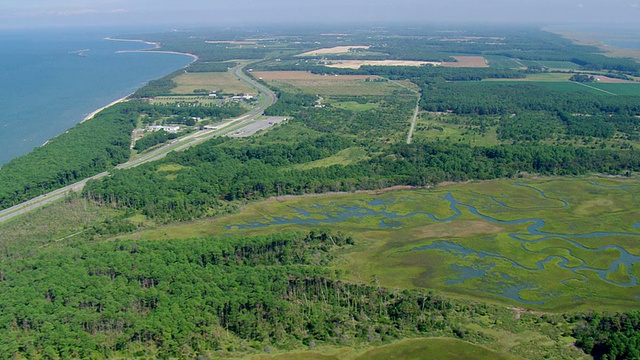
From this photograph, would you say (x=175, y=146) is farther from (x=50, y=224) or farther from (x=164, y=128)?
(x=50, y=224)

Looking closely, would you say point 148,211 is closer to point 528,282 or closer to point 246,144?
point 246,144

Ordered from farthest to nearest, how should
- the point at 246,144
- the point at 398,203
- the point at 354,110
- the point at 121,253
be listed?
1. the point at 354,110
2. the point at 246,144
3. the point at 398,203
4. the point at 121,253

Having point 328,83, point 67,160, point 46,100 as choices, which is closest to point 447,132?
point 328,83

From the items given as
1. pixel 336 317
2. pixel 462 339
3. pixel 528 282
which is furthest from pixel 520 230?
pixel 336 317

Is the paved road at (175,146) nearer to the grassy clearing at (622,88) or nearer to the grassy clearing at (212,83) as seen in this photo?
the grassy clearing at (212,83)

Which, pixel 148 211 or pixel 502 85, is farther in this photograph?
pixel 502 85

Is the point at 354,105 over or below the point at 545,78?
below

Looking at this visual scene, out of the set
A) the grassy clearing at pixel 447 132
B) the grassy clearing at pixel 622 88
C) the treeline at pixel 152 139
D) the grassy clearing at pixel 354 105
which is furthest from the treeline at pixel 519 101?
the treeline at pixel 152 139
